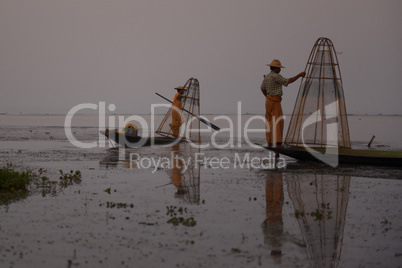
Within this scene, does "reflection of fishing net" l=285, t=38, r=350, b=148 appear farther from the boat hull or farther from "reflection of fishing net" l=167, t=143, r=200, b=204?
the boat hull

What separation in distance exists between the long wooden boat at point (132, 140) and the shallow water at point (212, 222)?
895cm

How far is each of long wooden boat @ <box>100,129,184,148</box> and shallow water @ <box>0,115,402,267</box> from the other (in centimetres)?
895

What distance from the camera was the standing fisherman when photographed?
614 inches

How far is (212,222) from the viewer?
721 cm

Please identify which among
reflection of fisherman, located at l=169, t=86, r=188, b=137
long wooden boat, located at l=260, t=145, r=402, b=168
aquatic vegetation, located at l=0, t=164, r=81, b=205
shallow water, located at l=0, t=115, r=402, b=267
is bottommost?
shallow water, located at l=0, t=115, r=402, b=267

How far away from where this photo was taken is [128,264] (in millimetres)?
5227

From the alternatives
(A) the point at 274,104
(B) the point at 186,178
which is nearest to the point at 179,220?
(B) the point at 186,178

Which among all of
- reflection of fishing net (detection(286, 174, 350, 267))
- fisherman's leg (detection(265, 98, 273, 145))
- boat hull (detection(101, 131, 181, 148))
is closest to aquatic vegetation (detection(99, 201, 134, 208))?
reflection of fishing net (detection(286, 174, 350, 267))

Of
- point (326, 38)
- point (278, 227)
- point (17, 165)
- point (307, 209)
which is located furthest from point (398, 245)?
point (17, 165)

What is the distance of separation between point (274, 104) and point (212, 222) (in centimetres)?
926

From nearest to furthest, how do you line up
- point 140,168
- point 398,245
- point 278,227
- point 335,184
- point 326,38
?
point 398,245 → point 278,227 → point 335,184 → point 140,168 → point 326,38

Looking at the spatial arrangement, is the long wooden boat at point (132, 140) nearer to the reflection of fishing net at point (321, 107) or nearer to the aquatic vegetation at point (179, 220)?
the reflection of fishing net at point (321, 107)

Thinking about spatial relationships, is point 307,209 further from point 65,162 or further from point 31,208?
point 65,162

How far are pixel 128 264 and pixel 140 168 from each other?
901cm
